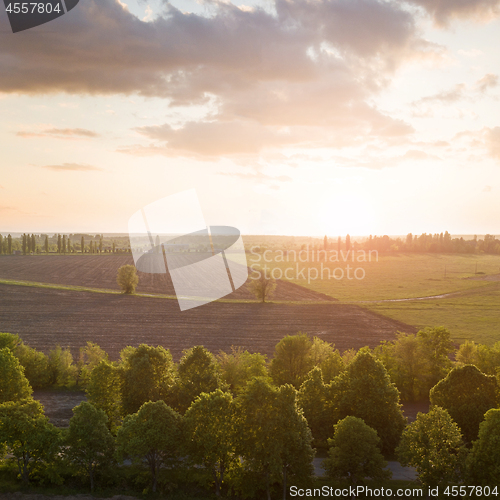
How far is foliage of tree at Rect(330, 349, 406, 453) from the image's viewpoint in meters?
29.9

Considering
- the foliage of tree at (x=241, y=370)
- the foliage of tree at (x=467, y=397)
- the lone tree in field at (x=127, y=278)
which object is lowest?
the foliage of tree at (x=241, y=370)

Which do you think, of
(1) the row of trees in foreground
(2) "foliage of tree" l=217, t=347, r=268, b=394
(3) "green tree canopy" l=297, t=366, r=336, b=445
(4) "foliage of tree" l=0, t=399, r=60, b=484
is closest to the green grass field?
(2) "foliage of tree" l=217, t=347, r=268, b=394

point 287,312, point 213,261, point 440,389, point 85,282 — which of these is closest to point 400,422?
point 440,389

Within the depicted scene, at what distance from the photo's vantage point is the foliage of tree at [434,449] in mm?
24330

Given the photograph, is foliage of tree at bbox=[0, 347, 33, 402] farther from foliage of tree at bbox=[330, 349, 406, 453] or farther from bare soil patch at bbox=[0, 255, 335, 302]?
bare soil patch at bbox=[0, 255, 335, 302]

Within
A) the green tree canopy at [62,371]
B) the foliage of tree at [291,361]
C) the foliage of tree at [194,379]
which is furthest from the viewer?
the green tree canopy at [62,371]

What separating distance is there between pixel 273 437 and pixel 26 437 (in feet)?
56.3

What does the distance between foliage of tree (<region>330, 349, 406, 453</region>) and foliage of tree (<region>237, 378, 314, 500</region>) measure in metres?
6.17

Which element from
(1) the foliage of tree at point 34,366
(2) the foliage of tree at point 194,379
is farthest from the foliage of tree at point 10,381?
(2) the foliage of tree at point 194,379

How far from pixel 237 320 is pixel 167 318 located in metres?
13.9

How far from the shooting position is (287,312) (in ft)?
Answer: 272

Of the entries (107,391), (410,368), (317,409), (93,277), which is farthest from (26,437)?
(93,277)

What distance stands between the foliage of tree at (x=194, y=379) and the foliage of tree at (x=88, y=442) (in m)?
6.00

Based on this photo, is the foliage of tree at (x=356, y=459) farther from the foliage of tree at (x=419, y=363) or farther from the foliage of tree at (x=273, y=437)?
the foliage of tree at (x=419, y=363)
